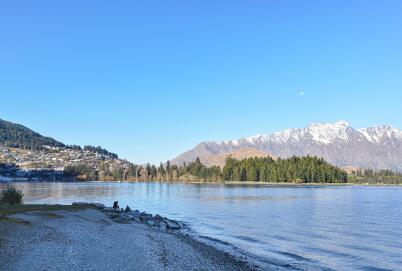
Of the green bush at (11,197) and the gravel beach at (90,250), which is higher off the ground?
the green bush at (11,197)

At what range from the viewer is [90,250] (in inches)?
986

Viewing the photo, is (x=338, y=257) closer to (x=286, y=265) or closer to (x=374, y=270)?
(x=374, y=270)

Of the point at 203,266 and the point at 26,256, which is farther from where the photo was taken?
the point at 203,266

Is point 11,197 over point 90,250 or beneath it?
over

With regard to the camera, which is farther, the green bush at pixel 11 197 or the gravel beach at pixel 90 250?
the green bush at pixel 11 197

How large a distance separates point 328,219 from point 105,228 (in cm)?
3742

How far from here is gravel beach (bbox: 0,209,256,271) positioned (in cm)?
2089

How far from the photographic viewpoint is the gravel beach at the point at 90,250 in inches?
822

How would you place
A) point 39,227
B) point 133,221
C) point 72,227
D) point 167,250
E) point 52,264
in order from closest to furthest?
point 52,264 < point 167,250 < point 39,227 < point 72,227 < point 133,221

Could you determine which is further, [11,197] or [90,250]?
[11,197]

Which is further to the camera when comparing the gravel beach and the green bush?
the green bush

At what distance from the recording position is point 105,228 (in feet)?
124

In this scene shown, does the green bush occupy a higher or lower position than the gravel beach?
higher

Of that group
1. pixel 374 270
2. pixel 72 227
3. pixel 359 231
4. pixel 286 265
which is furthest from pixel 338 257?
pixel 72 227
